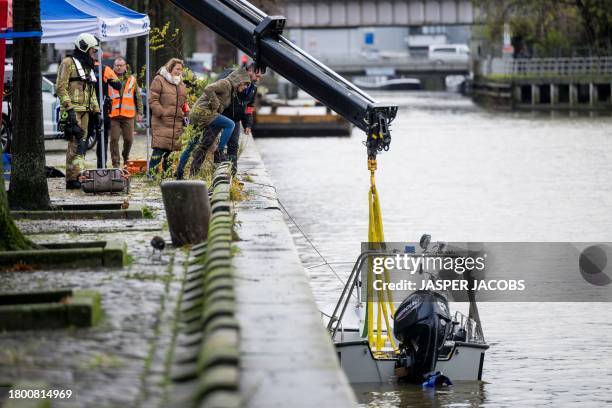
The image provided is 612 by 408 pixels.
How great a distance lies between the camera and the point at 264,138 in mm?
56344

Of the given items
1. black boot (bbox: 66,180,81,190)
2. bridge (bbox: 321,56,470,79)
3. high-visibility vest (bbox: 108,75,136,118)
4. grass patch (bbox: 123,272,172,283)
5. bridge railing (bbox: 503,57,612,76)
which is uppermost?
high-visibility vest (bbox: 108,75,136,118)

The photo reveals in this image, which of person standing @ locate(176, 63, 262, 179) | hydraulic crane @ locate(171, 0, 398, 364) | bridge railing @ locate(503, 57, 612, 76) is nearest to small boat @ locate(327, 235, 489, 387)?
hydraulic crane @ locate(171, 0, 398, 364)

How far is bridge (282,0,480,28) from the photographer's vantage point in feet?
299

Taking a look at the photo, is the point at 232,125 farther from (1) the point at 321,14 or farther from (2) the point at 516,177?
(1) the point at 321,14

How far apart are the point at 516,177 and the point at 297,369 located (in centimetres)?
3188

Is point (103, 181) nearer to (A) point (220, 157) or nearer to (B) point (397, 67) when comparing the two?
(A) point (220, 157)

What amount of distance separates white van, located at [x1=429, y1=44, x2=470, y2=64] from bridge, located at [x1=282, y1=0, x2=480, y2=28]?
32.3 m

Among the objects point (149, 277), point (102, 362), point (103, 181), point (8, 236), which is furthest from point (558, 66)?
point (102, 362)

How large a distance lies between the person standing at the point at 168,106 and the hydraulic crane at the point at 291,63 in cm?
143

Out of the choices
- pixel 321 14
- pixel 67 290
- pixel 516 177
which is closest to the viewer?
pixel 67 290

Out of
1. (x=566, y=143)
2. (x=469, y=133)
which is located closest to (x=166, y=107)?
(x=566, y=143)

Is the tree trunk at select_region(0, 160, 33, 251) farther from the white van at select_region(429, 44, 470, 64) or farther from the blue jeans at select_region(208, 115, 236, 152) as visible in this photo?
the white van at select_region(429, 44, 470, 64)

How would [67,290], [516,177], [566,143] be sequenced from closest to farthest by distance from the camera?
[67,290] → [516,177] → [566,143]

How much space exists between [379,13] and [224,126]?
73.5m
